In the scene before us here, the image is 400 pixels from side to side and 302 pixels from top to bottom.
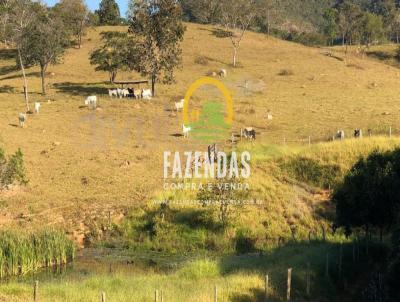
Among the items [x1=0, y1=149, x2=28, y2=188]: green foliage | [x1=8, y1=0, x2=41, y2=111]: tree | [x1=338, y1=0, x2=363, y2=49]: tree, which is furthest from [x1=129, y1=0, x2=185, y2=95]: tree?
[x1=338, y1=0, x2=363, y2=49]: tree

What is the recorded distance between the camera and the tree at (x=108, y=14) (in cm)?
10681

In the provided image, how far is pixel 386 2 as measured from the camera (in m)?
168

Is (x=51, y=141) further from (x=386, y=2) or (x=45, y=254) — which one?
(x=386, y=2)

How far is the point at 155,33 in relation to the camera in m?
59.2

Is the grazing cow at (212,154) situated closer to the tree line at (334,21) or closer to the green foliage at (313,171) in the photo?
the green foliage at (313,171)

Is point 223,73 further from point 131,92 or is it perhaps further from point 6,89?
point 6,89

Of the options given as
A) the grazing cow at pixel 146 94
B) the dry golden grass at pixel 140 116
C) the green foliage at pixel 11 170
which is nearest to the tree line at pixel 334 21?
the dry golden grass at pixel 140 116

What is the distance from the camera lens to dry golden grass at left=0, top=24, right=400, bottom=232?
3300cm

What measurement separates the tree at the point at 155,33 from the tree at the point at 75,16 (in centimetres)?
2625

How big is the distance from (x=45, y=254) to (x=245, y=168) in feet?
50.3

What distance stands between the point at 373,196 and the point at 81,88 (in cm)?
4495

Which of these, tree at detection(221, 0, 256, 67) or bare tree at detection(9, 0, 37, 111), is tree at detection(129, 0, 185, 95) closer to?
bare tree at detection(9, 0, 37, 111)

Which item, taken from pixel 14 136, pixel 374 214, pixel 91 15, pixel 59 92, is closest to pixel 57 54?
pixel 59 92

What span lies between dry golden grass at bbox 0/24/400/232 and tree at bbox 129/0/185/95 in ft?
11.4
